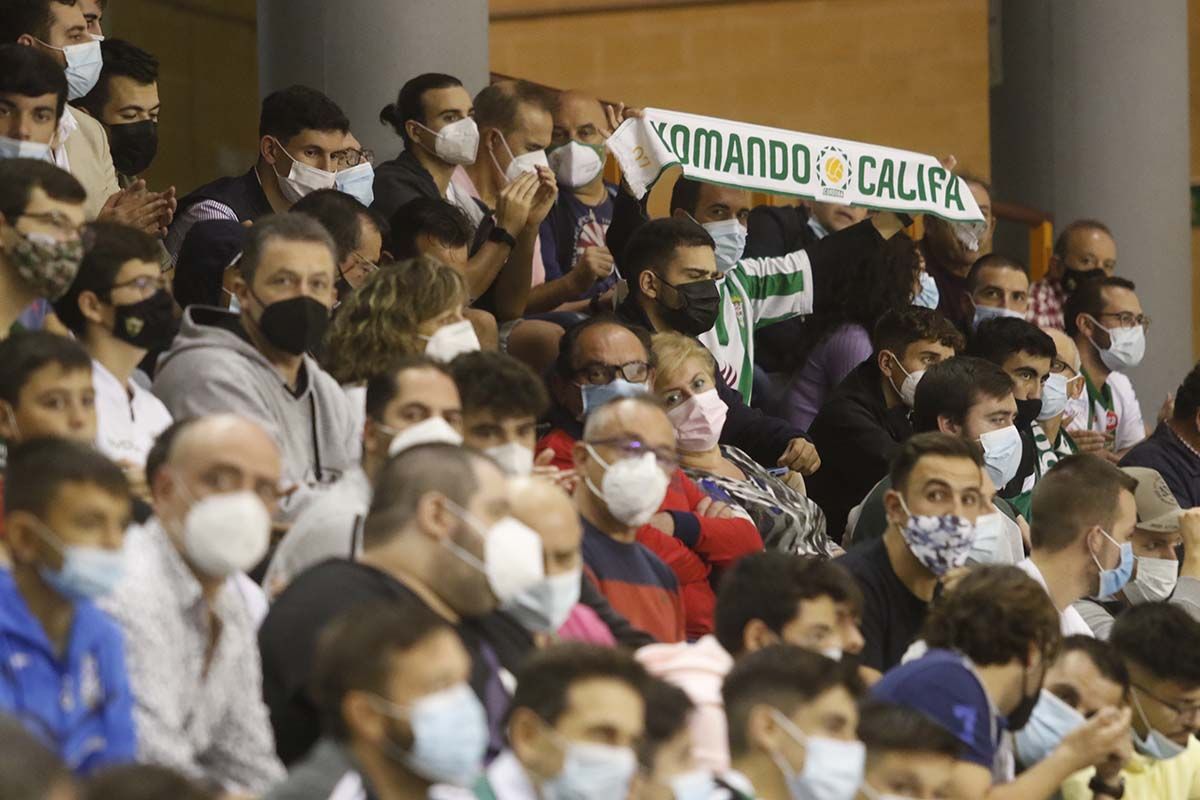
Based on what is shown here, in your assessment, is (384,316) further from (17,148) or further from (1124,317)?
(1124,317)

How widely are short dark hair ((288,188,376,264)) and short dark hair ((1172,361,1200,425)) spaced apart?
3.38 m

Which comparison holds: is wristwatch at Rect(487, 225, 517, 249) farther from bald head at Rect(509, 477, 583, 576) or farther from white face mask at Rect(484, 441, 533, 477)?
bald head at Rect(509, 477, 583, 576)

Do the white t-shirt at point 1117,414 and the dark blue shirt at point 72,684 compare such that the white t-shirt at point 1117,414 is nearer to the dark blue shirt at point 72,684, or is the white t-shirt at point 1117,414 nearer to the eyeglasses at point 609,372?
the eyeglasses at point 609,372

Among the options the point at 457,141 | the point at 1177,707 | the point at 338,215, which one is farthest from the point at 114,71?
the point at 1177,707

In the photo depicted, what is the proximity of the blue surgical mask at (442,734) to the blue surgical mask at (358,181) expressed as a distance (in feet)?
11.8

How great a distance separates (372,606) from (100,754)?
1.87 feet

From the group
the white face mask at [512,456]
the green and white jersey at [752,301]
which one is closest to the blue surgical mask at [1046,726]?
the white face mask at [512,456]

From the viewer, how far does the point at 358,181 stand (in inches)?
287

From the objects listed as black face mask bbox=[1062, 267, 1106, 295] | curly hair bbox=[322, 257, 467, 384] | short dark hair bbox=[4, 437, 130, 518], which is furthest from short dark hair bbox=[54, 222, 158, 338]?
black face mask bbox=[1062, 267, 1106, 295]

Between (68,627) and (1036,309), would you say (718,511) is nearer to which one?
(68,627)

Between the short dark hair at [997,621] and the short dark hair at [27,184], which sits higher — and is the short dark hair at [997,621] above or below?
below

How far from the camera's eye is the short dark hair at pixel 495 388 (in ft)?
17.6

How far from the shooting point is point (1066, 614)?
21.4 ft

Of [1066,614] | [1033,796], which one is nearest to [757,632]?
[1033,796]
